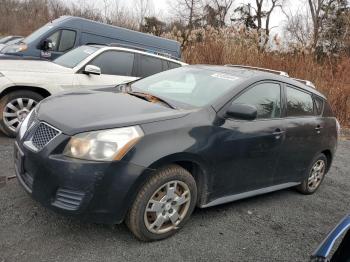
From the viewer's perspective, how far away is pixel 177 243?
3.62 metres

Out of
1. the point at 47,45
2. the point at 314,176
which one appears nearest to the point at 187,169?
the point at 314,176

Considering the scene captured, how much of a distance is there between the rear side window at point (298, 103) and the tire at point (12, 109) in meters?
3.75

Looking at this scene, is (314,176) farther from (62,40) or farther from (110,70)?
(62,40)

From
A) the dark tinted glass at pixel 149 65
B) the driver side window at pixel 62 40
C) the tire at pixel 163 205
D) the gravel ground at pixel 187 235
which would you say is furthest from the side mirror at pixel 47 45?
the tire at pixel 163 205

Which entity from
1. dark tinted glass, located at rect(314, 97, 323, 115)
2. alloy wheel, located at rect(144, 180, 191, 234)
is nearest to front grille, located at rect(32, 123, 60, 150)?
alloy wheel, located at rect(144, 180, 191, 234)

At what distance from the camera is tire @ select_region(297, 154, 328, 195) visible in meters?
5.31


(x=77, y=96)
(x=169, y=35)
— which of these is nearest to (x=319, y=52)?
(x=169, y=35)

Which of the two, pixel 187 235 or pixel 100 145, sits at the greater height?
pixel 100 145

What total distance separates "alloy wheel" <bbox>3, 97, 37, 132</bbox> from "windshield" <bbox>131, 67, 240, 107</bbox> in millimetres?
2199

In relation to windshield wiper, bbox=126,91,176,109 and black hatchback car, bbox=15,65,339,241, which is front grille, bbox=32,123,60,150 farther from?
windshield wiper, bbox=126,91,176,109

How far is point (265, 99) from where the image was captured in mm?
4488

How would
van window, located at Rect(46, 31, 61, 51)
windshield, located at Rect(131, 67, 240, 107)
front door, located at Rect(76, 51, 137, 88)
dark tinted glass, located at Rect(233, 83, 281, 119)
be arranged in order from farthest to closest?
1. van window, located at Rect(46, 31, 61, 51)
2. front door, located at Rect(76, 51, 137, 88)
3. dark tinted glass, located at Rect(233, 83, 281, 119)
4. windshield, located at Rect(131, 67, 240, 107)

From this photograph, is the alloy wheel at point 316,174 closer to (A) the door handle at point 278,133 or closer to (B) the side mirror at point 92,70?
(A) the door handle at point 278,133

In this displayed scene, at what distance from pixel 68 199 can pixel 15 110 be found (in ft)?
11.3
